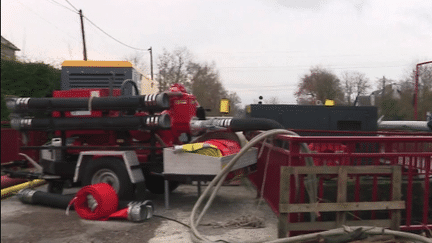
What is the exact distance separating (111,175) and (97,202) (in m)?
0.83

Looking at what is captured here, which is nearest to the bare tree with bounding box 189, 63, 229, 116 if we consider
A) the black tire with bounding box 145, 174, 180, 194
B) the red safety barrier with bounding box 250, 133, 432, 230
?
the black tire with bounding box 145, 174, 180, 194

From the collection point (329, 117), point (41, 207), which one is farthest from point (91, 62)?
point (329, 117)

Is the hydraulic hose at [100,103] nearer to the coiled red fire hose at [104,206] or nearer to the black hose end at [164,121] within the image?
the black hose end at [164,121]

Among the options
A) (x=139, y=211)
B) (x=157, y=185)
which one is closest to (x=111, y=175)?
(x=139, y=211)

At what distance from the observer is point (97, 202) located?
485 cm

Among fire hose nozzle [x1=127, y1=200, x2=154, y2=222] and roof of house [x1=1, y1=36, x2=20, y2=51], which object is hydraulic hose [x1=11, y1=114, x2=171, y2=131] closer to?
fire hose nozzle [x1=127, y1=200, x2=154, y2=222]

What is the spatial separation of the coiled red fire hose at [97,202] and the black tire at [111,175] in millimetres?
346

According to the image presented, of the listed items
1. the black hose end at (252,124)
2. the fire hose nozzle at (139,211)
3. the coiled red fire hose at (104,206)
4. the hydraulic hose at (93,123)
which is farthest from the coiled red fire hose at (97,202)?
the black hose end at (252,124)

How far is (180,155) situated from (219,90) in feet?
86.7

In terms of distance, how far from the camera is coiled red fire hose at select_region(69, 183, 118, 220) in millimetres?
4852

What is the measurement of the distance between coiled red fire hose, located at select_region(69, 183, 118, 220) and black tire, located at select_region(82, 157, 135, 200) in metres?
0.35

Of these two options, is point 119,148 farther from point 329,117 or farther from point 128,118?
point 329,117

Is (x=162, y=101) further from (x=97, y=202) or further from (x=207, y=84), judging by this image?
(x=207, y=84)

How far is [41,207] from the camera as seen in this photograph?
554 centimetres
